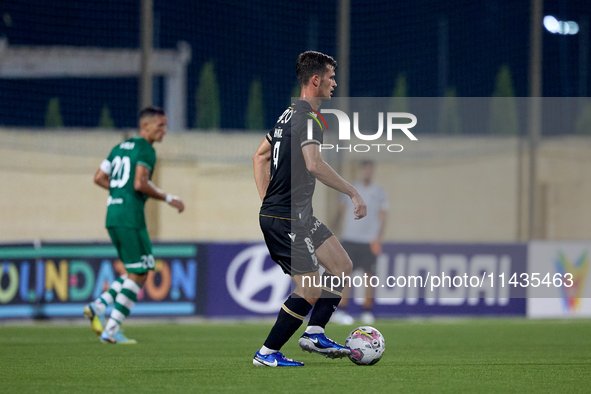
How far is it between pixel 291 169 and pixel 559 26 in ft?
38.0

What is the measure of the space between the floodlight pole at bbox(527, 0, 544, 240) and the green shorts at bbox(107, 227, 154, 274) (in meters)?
7.62

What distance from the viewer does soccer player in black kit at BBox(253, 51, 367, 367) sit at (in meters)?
5.66

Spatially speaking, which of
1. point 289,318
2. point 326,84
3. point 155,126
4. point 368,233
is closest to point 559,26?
point 368,233

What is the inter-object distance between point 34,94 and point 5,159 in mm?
2112

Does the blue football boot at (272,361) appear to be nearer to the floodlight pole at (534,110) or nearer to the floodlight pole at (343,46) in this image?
the floodlight pole at (343,46)

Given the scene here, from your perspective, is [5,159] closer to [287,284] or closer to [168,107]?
[168,107]

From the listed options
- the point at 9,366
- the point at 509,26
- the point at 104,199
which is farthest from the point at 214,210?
the point at 9,366

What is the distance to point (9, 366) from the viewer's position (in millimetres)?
6102

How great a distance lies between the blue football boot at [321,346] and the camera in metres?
5.84

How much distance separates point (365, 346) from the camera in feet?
19.9

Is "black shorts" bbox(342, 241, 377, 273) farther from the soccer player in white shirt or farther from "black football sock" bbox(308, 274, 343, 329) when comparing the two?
"black football sock" bbox(308, 274, 343, 329)

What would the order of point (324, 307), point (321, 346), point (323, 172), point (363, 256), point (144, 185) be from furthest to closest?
1. point (363, 256)
2. point (144, 185)
3. point (324, 307)
4. point (321, 346)
5. point (323, 172)

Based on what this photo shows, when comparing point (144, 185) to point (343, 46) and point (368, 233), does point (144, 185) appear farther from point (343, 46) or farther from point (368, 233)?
point (343, 46)

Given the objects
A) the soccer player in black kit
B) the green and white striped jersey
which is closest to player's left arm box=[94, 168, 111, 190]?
the green and white striped jersey
